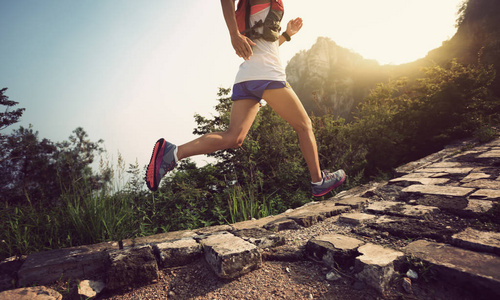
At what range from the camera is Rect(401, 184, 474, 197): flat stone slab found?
2.24m

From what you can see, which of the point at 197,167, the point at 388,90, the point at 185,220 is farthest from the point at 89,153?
the point at 388,90

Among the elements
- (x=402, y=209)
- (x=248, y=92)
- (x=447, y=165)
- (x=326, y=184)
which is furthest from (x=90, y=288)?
(x=447, y=165)

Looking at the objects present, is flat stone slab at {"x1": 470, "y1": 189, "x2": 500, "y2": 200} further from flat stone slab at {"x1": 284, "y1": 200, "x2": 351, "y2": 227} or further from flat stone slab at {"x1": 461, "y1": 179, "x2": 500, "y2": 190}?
flat stone slab at {"x1": 284, "y1": 200, "x2": 351, "y2": 227}

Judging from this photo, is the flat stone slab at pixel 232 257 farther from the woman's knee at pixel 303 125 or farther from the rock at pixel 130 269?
the woman's knee at pixel 303 125

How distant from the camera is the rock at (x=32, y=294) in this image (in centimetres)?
127

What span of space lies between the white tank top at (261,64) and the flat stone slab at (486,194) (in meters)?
1.91

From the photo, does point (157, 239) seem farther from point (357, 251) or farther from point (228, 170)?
point (228, 170)

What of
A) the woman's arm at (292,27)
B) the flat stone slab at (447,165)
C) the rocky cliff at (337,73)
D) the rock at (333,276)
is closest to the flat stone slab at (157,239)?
the rock at (333,276)

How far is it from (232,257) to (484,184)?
2.60 meters

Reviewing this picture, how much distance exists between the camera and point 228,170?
4.37 m

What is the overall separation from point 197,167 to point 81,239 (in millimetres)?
2325

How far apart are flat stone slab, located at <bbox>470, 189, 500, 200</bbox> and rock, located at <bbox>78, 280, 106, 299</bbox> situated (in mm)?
2826

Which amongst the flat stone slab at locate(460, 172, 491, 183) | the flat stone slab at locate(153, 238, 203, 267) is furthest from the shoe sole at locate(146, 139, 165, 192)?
the flat stone slab at locate(460, 172, 491, 183)

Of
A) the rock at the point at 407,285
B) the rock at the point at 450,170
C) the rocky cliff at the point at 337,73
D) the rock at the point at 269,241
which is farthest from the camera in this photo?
the rocky cliff at the point at 337,73
